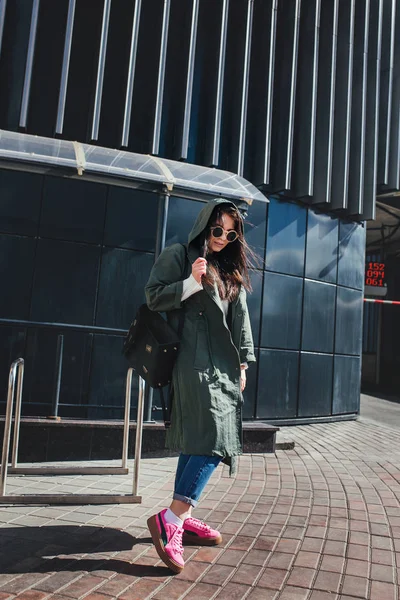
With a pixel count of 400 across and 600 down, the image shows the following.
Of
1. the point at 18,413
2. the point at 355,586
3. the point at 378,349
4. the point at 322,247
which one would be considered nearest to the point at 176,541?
the point at 355,586

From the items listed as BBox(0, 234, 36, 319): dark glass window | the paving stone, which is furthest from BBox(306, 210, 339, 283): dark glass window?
the paving stone

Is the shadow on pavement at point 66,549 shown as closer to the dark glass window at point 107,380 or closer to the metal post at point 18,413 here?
the metal post at point 18,413

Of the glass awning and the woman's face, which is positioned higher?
the glass awning

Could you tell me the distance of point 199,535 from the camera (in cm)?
302

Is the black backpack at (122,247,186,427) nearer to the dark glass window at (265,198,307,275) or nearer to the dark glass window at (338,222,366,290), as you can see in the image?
the dark glass window at (265,198,307,275)

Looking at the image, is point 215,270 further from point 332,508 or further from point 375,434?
point 375,434

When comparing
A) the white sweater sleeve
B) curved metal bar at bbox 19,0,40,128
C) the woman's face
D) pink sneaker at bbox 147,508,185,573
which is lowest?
pink sneaker at bbox 147,508,185,573

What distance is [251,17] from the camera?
8625 mm

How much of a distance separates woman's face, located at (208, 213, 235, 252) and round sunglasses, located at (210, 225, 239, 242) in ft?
0.05

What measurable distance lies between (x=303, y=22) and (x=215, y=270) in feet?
28.6

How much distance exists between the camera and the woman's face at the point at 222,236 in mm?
2886

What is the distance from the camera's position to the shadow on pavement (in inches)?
104

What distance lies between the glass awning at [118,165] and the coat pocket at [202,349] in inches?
136

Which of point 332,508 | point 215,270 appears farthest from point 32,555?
point 332,508
